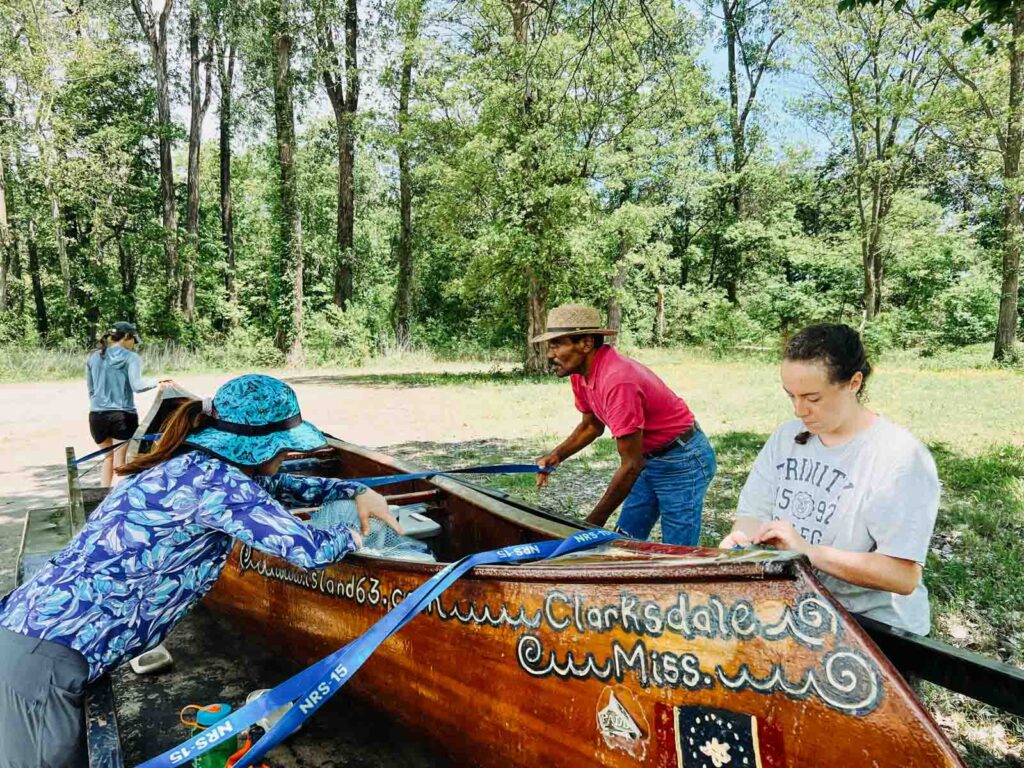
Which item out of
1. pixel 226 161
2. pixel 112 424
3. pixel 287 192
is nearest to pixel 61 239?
pixel 226 161

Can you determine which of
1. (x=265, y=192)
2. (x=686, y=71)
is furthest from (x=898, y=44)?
(x=265, y=192)

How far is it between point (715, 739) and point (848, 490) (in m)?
0.75

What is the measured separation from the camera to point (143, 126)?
2567 cm

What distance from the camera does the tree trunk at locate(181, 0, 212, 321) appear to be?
82.4ft

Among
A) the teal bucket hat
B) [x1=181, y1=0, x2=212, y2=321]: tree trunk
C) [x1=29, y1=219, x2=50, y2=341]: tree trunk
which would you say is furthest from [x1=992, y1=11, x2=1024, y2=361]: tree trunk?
[x1=29, y1=219, x2=50, y2=341]: tree trunk

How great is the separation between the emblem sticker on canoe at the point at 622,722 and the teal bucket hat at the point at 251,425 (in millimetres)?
1267

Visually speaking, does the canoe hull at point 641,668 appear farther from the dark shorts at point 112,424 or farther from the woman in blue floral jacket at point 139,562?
the dark shorts at point 112,424

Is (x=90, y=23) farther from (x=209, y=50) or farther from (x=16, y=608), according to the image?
(x=16, y=608)

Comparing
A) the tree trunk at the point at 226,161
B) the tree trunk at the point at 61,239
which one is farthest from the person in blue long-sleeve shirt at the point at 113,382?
the tree trunk at the point at 226,161

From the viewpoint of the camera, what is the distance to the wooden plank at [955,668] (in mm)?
1799

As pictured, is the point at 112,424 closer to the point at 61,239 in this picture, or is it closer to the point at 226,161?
the point at 61,239

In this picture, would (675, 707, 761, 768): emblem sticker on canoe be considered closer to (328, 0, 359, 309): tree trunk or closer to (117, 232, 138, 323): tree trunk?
(328, 0, 359, 309): tree trunk

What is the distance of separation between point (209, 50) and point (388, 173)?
27.3 ft

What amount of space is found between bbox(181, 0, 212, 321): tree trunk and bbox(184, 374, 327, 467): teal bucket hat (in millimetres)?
25027
